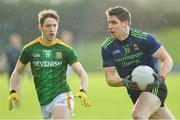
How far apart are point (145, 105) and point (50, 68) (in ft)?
4.06

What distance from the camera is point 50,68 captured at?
8828 millimetres

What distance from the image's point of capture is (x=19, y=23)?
17.2 meters

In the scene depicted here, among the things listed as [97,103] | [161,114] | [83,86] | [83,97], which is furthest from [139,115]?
[97,103]

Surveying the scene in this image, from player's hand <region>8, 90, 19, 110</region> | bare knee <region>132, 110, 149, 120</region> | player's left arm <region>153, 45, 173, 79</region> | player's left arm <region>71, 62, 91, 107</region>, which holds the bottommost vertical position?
bare knee <region>132, 110, 149, 120</region>

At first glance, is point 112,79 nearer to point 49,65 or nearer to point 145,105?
point 145,105

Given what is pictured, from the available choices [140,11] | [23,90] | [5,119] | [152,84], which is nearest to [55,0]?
[140,11]

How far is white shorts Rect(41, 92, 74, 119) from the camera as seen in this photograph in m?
8.63

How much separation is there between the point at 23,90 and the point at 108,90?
3.55 m

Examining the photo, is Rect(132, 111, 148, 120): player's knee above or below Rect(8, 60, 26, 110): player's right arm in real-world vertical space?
below

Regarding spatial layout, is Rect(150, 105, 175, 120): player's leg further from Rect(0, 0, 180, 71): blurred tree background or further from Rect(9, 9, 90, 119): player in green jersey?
Rect(0, 0, 180, 71): blurred tree background

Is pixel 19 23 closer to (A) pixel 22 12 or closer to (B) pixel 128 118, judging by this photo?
(A) pixel 22 12

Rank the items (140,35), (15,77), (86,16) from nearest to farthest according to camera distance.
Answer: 1. (140,35)
2. (15,77)
3. (86,16)

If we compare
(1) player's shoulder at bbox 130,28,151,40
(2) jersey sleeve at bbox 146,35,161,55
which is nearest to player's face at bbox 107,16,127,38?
(1) player's shoulder at bbox 130,28,151,40

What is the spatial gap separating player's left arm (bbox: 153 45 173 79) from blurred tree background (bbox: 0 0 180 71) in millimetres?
6601
